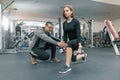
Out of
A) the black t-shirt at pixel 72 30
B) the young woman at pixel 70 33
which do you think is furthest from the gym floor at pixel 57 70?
the black t-shirt at pixel 72 30

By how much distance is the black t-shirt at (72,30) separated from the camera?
125 inches

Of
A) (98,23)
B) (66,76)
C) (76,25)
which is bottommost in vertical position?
(66,76)

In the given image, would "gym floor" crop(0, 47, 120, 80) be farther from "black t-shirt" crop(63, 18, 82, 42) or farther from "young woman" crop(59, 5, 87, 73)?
"black t-shirt" crop(63, 18, 82, 42)

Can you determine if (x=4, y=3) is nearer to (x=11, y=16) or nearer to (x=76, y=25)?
(x=11, y=16)

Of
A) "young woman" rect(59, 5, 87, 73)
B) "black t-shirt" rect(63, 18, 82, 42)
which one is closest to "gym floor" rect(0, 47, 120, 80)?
"young woman" rect(59, 5, 87, 73)

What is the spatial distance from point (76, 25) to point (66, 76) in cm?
93

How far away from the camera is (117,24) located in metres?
15.3

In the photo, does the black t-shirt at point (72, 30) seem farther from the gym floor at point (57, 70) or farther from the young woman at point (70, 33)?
the gym floor at point (57, 70)

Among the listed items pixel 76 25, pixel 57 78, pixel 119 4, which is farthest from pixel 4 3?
pixel 57 78

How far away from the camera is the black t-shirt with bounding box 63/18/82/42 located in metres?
3.17

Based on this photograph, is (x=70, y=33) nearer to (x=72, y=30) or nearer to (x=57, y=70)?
(x=72, y=30)

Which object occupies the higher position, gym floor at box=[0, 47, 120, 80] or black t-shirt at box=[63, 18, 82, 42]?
black t-shirt at box=[63, 18, 82, 42]

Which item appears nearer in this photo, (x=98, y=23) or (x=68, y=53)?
(x=68, y=53)

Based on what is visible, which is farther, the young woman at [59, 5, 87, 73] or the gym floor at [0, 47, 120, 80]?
the young woman at [59, 5, 87, 73]
